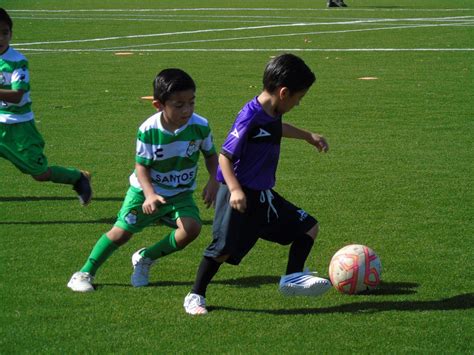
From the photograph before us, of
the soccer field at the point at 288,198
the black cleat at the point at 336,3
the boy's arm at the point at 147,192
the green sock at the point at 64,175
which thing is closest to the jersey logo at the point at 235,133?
the boy's arm at the point at 147,192

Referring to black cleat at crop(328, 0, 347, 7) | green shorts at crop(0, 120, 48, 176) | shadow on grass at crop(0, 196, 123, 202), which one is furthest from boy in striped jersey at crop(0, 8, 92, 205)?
black cleat at crop(328, 0, 347, 7)

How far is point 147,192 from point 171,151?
0.36 meters

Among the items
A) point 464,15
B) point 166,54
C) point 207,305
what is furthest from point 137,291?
point 464,15

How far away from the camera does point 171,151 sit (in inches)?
245

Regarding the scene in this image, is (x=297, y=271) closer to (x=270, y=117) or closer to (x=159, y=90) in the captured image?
(x=270, y=117)

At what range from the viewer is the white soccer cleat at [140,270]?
650 cm

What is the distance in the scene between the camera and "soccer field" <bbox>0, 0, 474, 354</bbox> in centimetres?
555

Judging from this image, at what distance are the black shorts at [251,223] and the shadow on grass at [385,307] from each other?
15.9 inches

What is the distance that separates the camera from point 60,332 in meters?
5.52

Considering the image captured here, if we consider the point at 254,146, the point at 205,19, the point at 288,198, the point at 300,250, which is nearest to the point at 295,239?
the point at 300,250

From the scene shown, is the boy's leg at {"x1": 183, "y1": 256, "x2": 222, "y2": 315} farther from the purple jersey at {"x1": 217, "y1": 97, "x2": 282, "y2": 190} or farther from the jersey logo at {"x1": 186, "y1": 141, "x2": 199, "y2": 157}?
the jersey logo at {"x1": 186, "y1": 141, "x2": 199, "y2": 157}

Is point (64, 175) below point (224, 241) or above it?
below

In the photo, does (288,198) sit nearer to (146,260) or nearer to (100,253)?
(146,260)

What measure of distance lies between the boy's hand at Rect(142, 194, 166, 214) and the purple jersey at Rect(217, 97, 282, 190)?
1.33ft
